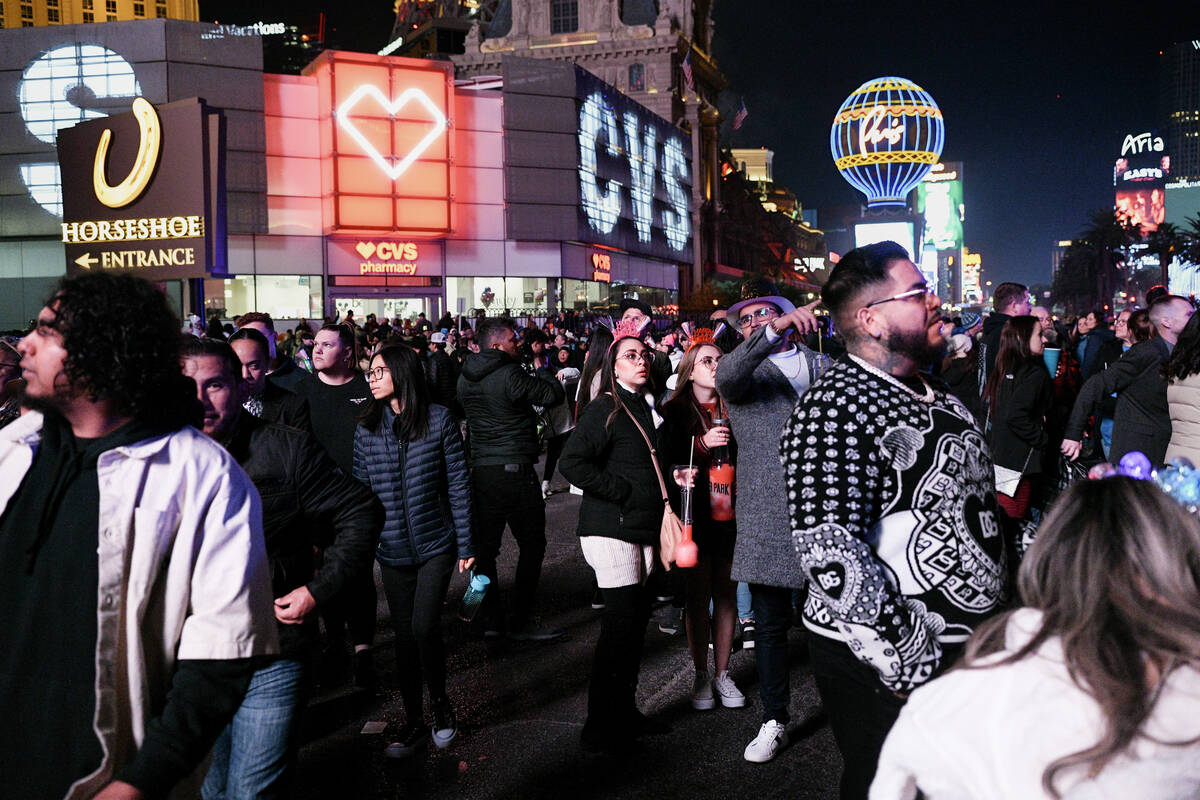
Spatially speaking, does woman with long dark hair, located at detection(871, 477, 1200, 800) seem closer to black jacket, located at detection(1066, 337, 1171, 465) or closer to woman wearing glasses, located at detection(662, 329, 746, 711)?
woman wearing glasses, located at detection(662, 329, 746, 711)

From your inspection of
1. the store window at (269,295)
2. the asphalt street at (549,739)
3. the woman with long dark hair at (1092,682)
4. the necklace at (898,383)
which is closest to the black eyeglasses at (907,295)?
the necklace at (898,383)

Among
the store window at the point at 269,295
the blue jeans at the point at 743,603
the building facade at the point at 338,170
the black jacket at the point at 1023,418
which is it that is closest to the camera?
the blue jeans at the point at 743,603

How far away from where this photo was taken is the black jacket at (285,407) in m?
6.41

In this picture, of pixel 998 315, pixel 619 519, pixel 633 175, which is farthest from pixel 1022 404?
pixel 633 175

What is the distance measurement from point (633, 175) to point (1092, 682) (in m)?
56.9

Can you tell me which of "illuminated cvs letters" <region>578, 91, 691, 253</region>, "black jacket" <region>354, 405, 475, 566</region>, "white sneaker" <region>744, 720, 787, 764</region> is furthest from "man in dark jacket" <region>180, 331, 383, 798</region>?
"illuminated cvs letters" <region>578, 91, 691, 253</region>

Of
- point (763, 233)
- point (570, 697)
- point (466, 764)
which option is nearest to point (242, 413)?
point (466, 764)

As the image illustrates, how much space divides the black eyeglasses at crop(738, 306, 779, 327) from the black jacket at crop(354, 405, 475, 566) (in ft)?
5.67

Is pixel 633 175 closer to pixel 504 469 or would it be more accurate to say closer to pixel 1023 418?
pixel 1023 418

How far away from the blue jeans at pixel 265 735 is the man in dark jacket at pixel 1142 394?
5512 millimetres

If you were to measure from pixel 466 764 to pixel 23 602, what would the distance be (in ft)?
10.1

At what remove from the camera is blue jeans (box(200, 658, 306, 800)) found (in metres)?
2.87

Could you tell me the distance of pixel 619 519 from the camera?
17.0ft

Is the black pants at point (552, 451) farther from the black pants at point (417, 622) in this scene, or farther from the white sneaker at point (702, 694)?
the black pants at point (417, 622)
